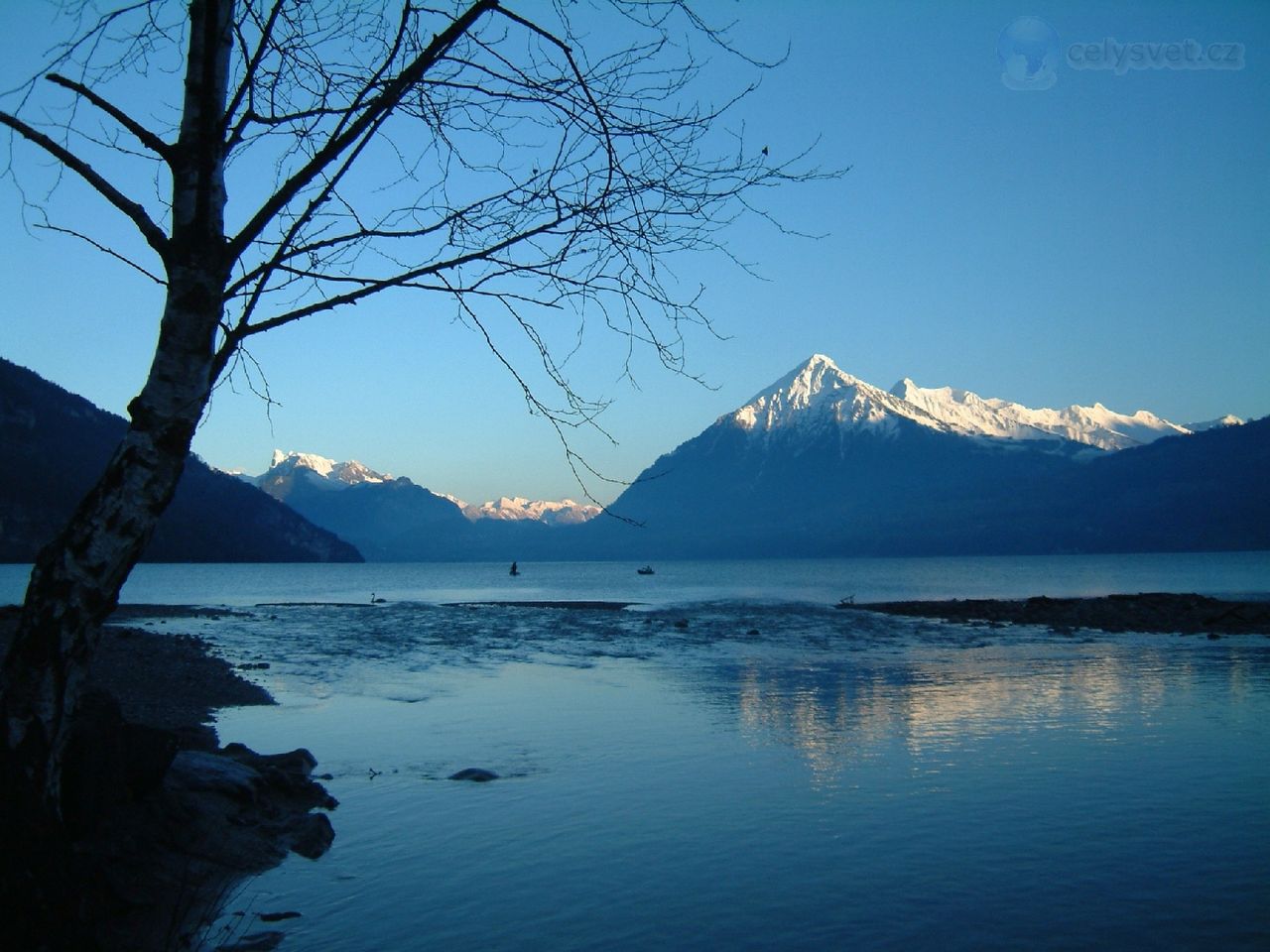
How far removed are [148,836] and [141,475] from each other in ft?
18.2

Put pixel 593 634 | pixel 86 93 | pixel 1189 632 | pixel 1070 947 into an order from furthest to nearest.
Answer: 1. pixel 593 634
2. pixel 1189 632
3. pixel 1070 947
4. pixel 86 93

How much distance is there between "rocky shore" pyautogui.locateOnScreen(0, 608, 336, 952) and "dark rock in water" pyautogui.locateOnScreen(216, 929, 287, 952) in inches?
0.9

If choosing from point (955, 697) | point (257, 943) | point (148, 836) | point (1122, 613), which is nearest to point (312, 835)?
point (148, 836)

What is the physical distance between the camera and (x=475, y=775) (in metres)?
15.4

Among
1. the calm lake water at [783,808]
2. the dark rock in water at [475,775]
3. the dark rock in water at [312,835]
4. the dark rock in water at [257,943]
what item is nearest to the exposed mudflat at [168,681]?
the calm lake water at [783,808]

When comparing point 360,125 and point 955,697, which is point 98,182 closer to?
point 360,125

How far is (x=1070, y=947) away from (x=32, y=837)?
27.1ft

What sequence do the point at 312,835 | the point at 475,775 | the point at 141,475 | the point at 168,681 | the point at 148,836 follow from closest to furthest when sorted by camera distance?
the point at 141,475 < the point at 148,836 < the point at 312,835 < the point at 475,775 < the point at 168,681

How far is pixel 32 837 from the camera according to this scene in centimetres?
614

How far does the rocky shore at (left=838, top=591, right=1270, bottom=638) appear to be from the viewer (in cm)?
4709

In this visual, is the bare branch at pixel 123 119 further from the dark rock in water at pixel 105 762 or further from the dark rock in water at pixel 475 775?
the dark rock in water at pixel 475 775

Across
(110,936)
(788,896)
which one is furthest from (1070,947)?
(110,936)

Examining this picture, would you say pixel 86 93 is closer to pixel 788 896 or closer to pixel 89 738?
pixel 89 738

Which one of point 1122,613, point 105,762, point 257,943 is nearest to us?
point 257,943
